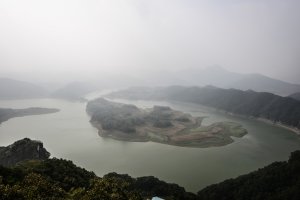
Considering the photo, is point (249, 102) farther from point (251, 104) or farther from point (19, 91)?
point (19, 91)

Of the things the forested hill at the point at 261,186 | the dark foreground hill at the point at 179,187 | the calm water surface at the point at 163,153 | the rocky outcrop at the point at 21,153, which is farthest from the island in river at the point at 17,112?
the forested hill at the point at 261,186

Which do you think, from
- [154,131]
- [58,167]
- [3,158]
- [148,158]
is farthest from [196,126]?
[58,167]

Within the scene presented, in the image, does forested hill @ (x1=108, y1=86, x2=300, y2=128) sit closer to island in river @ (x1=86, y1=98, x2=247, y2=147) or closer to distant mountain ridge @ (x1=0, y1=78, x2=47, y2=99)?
island in river @ (x1=86, y1=98, x2=247, y2=147)

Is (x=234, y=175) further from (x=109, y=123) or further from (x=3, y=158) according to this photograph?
(x=109, y=123)

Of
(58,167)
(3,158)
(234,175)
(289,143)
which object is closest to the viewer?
(58,167)

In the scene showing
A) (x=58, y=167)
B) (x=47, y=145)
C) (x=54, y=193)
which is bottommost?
(x=47, y=145)

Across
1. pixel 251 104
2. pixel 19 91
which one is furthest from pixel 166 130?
pixel 19 91
